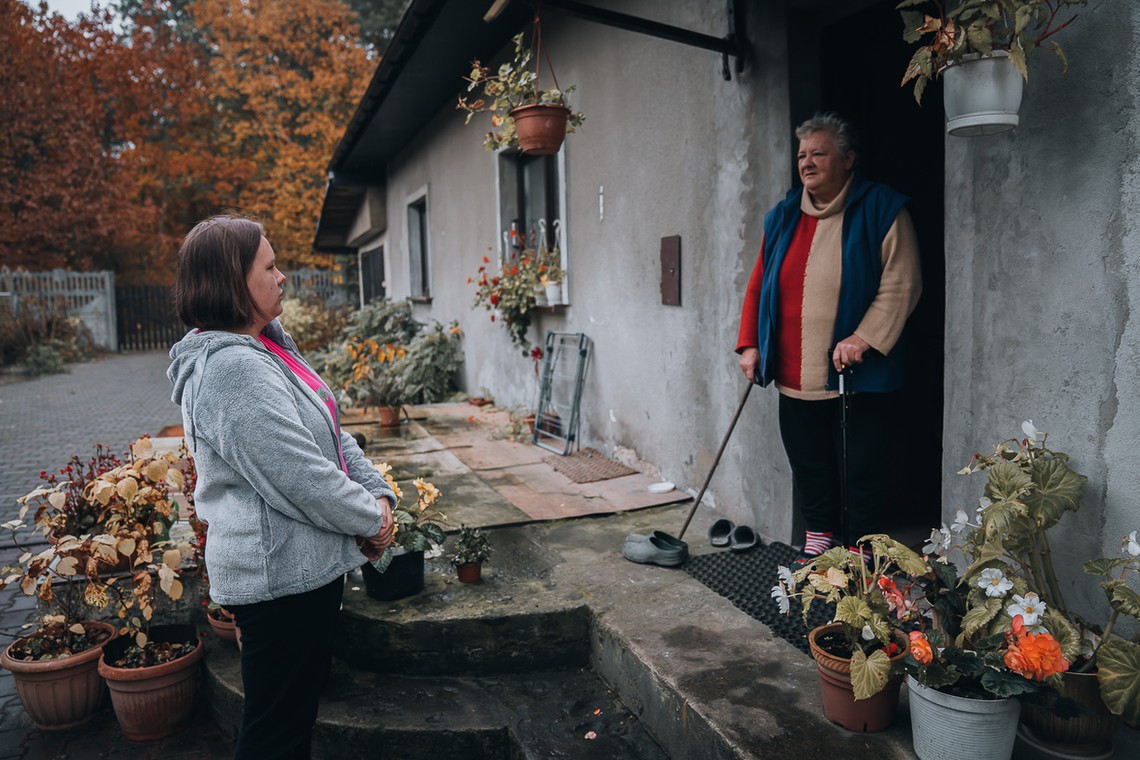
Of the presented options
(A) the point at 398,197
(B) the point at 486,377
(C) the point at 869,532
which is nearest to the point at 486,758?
(C) the point at 869,532

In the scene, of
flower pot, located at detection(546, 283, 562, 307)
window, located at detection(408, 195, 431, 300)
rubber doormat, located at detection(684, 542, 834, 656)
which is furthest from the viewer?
window, located at detection(408, 195, 431, 300)

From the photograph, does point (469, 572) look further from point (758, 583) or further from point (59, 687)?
point (59, 687)

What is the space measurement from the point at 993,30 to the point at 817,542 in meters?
1.99

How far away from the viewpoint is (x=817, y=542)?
3418 millimetres

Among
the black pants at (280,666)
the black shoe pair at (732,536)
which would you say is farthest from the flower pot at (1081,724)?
the black pants at (280,666)

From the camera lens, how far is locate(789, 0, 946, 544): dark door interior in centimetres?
361

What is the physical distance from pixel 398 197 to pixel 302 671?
1119 cm

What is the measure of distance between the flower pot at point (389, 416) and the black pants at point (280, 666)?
5137 mm

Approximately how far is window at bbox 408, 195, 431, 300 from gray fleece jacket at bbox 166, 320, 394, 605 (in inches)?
390

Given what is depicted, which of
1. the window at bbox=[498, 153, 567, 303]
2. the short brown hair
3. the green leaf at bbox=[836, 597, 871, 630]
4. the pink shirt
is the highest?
the window at bbox=[498, 153, 567, 303]

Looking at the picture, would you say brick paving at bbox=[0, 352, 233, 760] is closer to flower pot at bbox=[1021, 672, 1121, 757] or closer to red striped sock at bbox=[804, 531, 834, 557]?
red striped sock at bbox=[804, 531, 834, 557]

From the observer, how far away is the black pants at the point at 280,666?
6.53ft

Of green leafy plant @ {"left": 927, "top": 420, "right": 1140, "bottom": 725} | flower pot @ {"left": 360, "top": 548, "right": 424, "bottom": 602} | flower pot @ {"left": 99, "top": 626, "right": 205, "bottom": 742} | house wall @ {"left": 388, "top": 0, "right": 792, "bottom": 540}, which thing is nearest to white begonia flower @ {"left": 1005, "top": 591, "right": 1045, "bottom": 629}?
green leafy plant @ {"left": 927, "top": 420, "right": 1140, "bottom": 725}

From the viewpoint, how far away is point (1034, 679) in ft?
6.32
